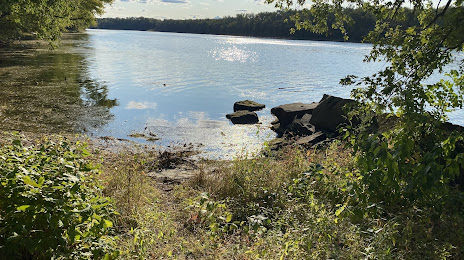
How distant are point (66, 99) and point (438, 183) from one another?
20.4 metres

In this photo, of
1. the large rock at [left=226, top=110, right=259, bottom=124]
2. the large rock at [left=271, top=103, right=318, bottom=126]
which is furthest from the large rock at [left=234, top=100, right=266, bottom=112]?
the large rock at [left=271, top=103, right=318, bottom=126]

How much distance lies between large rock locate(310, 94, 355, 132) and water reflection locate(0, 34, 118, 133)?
10.3 meters

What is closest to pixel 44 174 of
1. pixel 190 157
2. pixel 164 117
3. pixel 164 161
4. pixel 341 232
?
pixel 341 232

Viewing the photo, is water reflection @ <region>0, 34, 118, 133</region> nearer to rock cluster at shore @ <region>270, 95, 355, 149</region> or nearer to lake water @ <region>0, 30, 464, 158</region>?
lake water @ <region>0, 30, 464, 158</region>

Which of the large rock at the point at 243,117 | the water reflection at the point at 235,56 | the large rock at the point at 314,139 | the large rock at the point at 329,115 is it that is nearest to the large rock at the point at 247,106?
the large rock at the point at 243,117

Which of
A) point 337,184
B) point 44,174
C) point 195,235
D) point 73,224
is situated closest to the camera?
point 73,224

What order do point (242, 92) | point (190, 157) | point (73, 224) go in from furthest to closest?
1. point (242, 92)
2. point (190, 157)
3. point (73, 224)

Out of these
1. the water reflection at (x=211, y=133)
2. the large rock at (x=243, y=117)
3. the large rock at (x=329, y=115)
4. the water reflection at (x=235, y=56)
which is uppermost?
Result: the water reflection at (x=235, y=56)

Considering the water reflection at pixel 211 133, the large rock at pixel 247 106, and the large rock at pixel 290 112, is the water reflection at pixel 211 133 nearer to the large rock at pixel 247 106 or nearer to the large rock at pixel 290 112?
the large rock at pixel 290 112

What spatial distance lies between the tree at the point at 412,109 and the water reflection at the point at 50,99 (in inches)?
503

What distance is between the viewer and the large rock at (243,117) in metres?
18.8

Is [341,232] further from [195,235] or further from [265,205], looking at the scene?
[195,235]

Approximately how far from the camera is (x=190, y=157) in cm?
1213

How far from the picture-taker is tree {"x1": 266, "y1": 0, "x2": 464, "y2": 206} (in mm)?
4480
